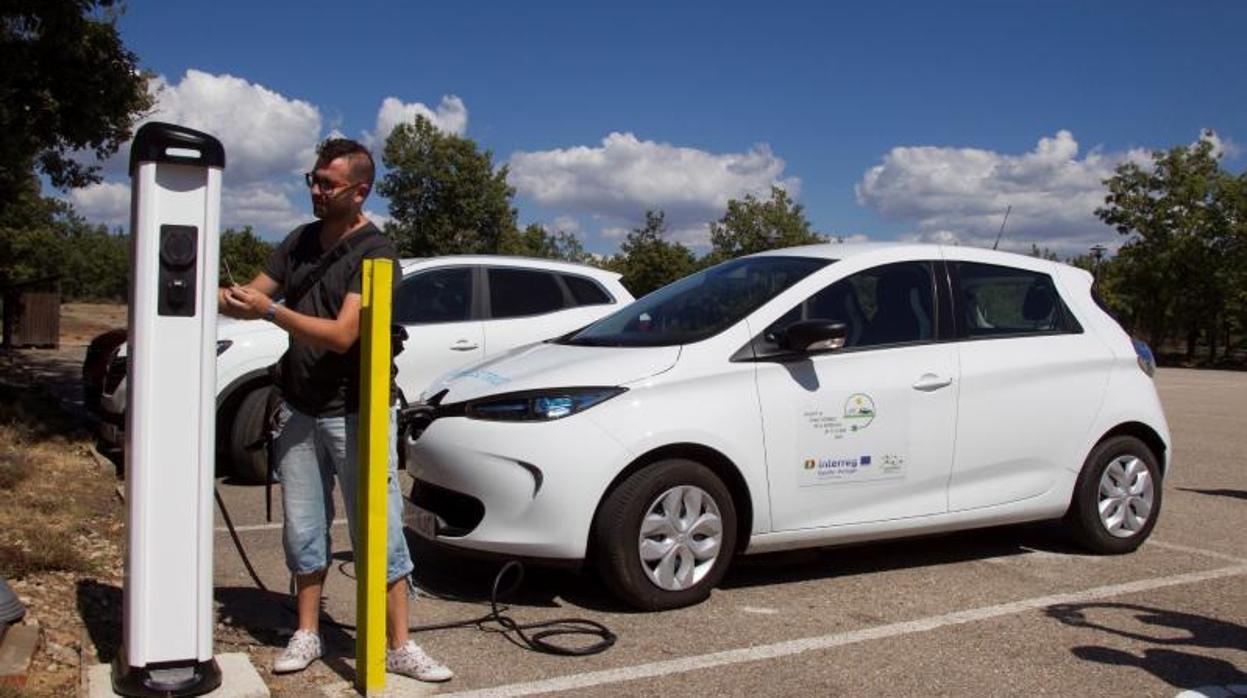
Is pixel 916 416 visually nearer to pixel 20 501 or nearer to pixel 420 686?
pixel 420 686

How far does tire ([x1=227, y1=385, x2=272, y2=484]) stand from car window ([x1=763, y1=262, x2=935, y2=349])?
13.9 ft

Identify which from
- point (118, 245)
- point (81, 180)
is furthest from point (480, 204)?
point (118, 245)

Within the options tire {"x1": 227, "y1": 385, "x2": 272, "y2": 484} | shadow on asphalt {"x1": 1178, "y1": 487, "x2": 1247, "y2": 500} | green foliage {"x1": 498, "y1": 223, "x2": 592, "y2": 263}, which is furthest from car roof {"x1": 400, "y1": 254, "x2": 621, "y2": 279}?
green foliage {"x1": 498, "y1": 223, "x2": 592, "y2": 263}

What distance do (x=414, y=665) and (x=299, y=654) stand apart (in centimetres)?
43

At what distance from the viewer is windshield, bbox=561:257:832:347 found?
210 inches

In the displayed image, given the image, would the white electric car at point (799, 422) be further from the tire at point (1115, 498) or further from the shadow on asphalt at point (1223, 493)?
the shadow on asphalt at point (1223, 493)

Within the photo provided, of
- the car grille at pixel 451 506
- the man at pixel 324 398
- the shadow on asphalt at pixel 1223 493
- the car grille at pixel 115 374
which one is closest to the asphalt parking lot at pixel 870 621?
the man at pixel 324 398

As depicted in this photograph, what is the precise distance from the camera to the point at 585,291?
9156mm

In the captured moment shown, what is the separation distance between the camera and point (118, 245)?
99500mm

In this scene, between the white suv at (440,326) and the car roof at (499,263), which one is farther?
the car roof at (499,263)

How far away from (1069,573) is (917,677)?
199 cm

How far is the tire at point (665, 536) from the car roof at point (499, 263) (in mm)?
4047

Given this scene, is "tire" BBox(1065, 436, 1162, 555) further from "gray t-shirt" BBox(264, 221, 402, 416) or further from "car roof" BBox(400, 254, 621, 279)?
"car roof" BBox(400, 254, 621, 279)

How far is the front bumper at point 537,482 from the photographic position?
A: 4.67 meters
